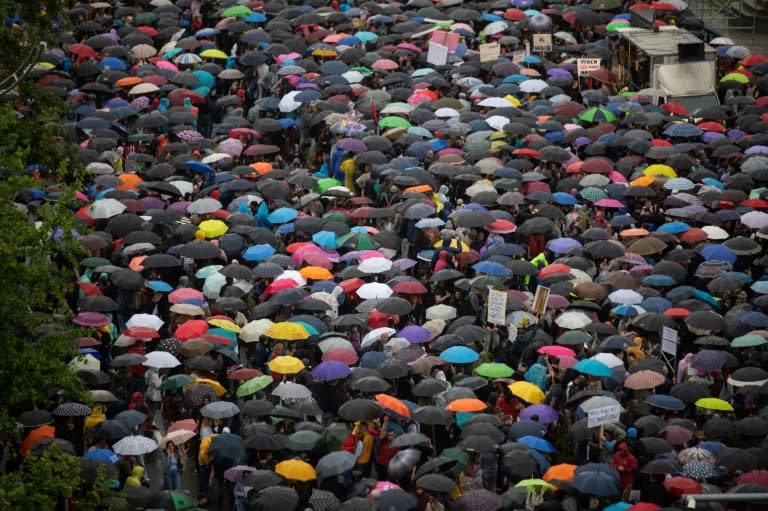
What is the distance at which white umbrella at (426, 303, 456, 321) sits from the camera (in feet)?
79.3

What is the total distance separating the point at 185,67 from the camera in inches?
1423

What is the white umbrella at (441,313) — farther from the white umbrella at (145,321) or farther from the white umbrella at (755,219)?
the white umbrella at (755,219)

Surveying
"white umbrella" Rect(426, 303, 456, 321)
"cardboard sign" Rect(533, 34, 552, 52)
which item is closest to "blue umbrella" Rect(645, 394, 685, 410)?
"white umbrella" Rect(426, 303, 456, 321)

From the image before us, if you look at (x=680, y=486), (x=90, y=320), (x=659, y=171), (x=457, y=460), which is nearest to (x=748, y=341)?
(x=680, y=486)

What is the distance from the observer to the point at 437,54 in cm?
3600

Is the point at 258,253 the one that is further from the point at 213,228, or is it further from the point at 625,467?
the point at 625,467

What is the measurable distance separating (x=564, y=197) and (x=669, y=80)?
8.13 meters

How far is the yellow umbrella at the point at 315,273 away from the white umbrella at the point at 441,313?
6.44 ft

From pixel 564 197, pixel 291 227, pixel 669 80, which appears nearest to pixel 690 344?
pixel 564 197

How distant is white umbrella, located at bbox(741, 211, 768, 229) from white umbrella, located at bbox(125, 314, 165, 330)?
10553 millimetres

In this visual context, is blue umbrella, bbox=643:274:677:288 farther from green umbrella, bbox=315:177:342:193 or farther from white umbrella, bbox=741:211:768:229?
green umbrella, bbox=315:177:342:193

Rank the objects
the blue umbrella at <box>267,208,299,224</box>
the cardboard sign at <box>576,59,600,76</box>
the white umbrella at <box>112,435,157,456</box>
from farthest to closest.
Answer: the cardboard sign at <box>576,59,600,76</box> → the blue umbrella at <box>267,208,299,224</box> → the white umbrella at <box>112,435,157,456</box>

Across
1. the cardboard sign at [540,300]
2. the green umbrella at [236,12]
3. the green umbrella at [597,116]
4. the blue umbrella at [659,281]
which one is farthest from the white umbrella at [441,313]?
the green umbrella at [236,12]

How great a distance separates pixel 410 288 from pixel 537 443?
210 inches
